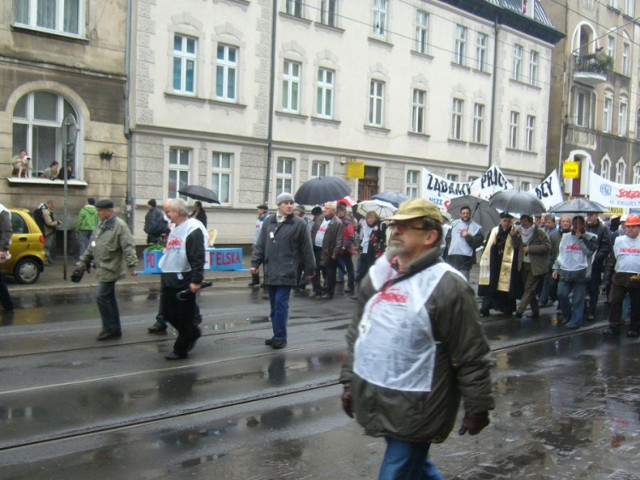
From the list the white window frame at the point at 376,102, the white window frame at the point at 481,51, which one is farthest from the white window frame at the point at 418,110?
the white window frame at the point at 481,51

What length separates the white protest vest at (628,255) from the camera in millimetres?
11102

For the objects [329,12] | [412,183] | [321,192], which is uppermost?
[329,12]

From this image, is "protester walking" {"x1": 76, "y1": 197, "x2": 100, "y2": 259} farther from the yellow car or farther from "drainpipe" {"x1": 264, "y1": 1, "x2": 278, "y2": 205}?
"drainpipe" {"x1": 264, "y1": 1, "x2": 278, "y2": 205}

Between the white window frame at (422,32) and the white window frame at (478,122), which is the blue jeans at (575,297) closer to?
the white window frame at (422,32)

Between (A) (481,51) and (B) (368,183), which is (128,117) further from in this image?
(A) (481,51)

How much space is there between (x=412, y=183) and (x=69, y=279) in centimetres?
1867

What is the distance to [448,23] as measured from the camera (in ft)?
108

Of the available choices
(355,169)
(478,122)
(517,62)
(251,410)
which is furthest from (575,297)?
(517,62)

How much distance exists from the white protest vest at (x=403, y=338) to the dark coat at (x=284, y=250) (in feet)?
17.8

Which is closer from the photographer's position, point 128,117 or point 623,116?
point 128,117

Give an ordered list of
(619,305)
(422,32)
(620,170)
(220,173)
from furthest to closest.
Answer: (620,170) < (422,32) < (220,173) < (619,305)

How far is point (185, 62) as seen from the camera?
23.5 metres

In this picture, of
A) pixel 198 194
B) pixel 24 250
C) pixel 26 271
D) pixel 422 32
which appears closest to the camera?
pixel 24 250

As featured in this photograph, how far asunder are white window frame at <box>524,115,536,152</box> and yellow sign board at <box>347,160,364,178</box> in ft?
48.5
